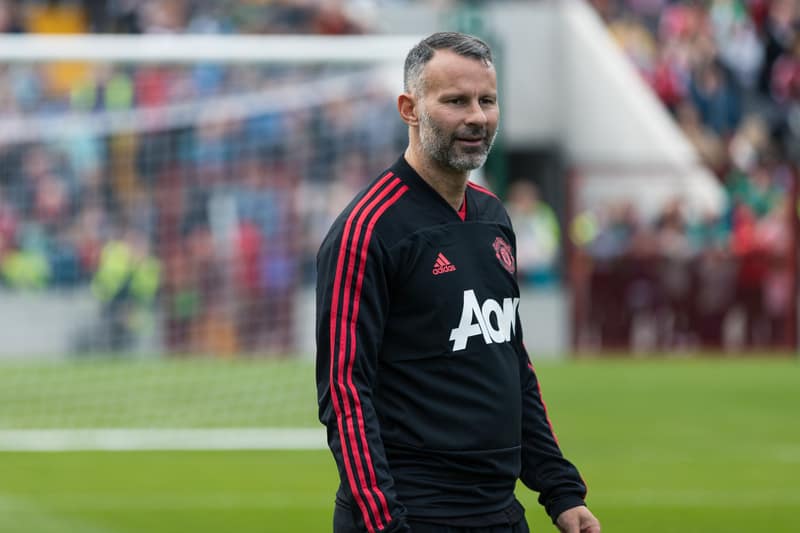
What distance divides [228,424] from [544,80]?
11.3m

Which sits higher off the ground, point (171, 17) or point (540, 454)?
point (171, 17)

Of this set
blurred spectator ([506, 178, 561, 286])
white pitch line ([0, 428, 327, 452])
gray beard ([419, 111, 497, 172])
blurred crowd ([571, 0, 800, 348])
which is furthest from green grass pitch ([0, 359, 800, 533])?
gray beard ([419, 111, 497, 172])

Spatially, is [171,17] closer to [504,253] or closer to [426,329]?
[504,253]

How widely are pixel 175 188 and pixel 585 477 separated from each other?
13.6 ft

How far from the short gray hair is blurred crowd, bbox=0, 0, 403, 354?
29.8ft

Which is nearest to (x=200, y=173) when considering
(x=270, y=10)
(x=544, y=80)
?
(x=270, y=10)

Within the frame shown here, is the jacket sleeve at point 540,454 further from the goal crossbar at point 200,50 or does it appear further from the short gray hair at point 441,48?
the goal crossbar at point 200,50

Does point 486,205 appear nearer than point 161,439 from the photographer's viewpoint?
Yes

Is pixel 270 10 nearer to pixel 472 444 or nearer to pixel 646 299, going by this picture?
pixel 646 299

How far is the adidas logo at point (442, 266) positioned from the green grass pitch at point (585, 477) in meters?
4.92

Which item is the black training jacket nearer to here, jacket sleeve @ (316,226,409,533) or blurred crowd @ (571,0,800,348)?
jacket sleeve @ (316,226,409,533)

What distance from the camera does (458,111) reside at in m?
3.72

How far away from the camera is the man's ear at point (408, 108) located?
12.5 feet

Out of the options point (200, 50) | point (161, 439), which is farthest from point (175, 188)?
point (161, 439)
